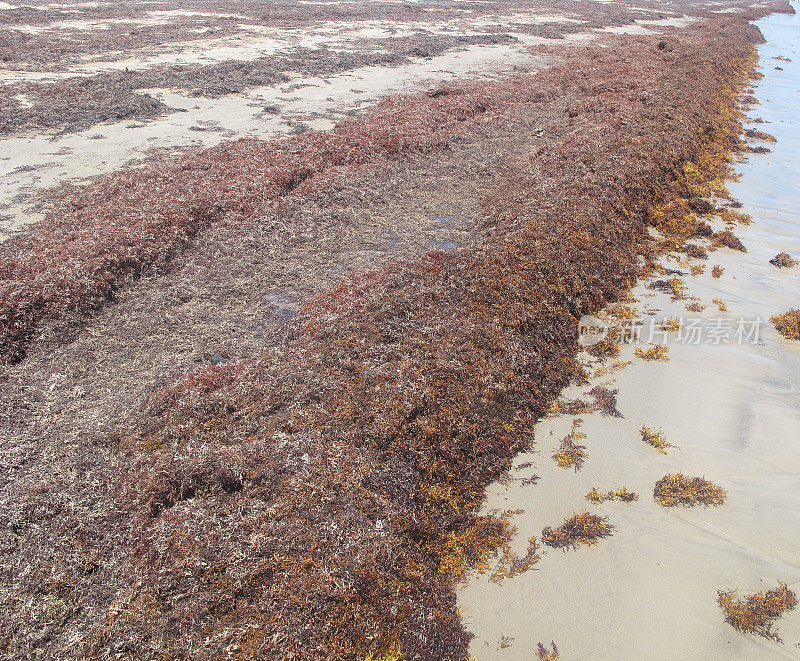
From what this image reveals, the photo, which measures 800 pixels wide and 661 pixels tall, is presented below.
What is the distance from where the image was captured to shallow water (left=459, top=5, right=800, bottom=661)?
10.3ft

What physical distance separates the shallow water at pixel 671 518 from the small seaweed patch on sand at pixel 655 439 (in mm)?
60

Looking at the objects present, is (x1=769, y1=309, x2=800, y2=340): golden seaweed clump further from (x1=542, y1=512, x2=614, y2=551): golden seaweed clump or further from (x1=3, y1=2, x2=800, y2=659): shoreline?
(x1=542, y1=512, x2=614, y2=551): golden seaweed clump

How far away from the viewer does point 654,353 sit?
5.69 m

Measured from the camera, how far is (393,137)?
10812 millimetres

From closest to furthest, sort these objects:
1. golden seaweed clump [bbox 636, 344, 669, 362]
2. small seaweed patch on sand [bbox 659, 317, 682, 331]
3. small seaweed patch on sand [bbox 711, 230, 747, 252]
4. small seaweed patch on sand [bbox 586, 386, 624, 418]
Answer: small seaweed patch on sand [bbox 586, 386, 624, 418]
golden seaweed clump [bbox 636, 344, 669, 362]
small seaweed patch on sand [bbox 659, 317, 682, 331]
small seaweed patch on sand [bbox 711, 230, 747, 252]

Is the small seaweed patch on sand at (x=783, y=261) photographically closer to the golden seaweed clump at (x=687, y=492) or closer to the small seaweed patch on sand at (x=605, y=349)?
the small seaweed patch on sand at (x=605, y=349)

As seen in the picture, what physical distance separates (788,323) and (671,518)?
3.86m

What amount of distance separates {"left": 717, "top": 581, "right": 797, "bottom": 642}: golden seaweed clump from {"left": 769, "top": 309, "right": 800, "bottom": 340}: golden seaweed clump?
12.3 feet

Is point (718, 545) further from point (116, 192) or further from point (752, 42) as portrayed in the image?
point (752, 42)

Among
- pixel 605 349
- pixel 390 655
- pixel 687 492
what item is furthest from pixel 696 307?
pixel 390 655

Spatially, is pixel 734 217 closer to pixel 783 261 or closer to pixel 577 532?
pixel 783 261

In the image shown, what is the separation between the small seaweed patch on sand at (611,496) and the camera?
399cm

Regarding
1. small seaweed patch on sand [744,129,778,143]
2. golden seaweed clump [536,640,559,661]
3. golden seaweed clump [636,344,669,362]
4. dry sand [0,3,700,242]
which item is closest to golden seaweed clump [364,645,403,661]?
golden seaweed clump [536,640,559,661]

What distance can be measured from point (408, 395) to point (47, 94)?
13.8 metres
